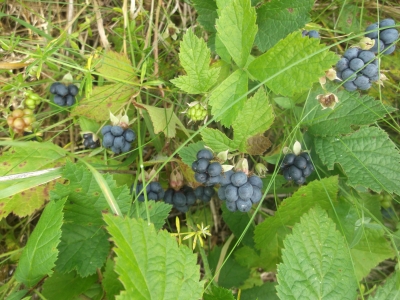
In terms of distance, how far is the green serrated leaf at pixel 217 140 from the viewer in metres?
1.67

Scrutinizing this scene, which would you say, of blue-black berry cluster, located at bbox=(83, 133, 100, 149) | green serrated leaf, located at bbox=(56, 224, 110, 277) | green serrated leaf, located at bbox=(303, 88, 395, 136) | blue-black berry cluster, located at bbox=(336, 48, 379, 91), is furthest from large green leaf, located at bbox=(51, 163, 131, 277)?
blue-black berry cluster, located at bbox=(336, 48, 379, 91)

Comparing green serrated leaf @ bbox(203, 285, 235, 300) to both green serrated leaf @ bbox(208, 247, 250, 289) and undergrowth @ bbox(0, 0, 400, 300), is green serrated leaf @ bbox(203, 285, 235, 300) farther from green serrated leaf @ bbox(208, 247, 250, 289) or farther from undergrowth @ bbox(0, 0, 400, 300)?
green serrated leaf @ bbox(208, 247, 250, 289)

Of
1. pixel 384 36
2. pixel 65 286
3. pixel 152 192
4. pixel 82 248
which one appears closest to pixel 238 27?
pixel 384 36

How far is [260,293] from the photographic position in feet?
7.21

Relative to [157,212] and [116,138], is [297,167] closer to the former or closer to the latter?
[157,212]

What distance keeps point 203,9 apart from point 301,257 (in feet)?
4.39

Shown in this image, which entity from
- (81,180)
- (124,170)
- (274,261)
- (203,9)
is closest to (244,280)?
(274,261)

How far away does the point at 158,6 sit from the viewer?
2.23 meters

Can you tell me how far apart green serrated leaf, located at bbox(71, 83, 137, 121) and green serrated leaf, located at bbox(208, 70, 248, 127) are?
2.02 ft

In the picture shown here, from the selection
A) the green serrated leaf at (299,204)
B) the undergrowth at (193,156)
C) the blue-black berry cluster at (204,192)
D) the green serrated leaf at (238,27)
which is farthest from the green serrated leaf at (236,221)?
the green serrated leaf at (238,27)

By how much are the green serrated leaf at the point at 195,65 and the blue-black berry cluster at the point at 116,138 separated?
15.6 inches

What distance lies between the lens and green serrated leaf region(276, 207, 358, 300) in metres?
1.65

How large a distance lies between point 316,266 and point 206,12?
138 centimetres

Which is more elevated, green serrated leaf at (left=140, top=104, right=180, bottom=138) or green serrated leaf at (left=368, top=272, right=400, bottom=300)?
green serrated leaf at (left=140, top=104, right=180, bottom=138)
